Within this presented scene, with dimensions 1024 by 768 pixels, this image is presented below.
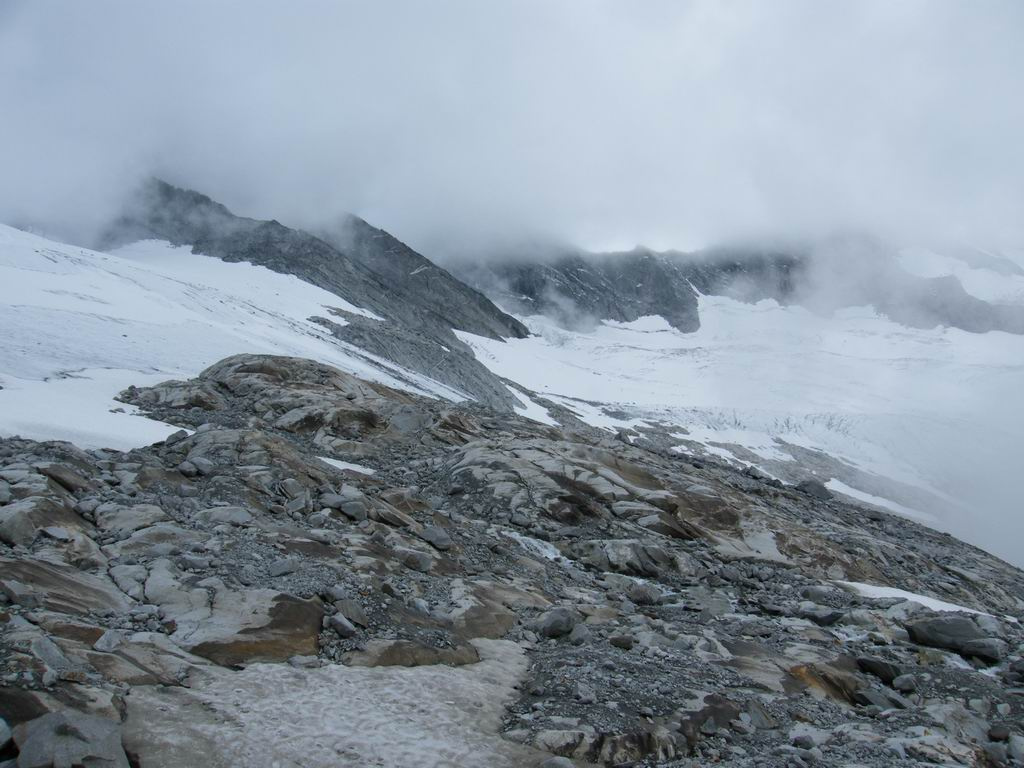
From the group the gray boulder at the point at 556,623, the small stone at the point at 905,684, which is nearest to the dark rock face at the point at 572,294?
the gray boulder at the point at 556,623

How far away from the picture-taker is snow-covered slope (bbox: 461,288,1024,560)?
270 ft

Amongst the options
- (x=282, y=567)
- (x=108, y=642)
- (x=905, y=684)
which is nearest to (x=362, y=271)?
(x=282, y=567)

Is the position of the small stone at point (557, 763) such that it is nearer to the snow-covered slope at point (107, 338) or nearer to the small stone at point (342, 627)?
the small stone at point (342, 627)

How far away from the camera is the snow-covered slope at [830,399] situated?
82.3 metres

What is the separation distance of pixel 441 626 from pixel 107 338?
2219cm

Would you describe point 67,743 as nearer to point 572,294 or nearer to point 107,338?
point 107,338

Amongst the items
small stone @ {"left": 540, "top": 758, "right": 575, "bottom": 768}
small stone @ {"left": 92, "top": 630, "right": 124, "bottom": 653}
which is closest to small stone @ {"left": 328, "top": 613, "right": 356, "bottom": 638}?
small stone @ {"left": 92, "top": 630, "right": 124, "bottom": 653}

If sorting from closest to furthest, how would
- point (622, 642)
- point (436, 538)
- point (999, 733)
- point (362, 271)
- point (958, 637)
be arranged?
point (999, 733), point (622, 642), point (958, 637), point (436, 538), point (362, 271)

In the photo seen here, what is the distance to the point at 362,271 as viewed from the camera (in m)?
93.4

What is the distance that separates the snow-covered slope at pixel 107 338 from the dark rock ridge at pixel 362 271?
28.5 feet

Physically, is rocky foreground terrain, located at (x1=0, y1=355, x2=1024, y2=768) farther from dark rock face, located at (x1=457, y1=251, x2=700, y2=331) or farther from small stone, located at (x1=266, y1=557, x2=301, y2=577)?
dark rock face, located at (x1=457, y1=251, x2=700, y2=331)

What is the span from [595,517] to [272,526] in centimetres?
897

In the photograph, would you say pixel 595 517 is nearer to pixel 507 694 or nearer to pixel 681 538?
pixel 681 538

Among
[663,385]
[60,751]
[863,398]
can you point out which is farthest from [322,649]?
[863,398]
